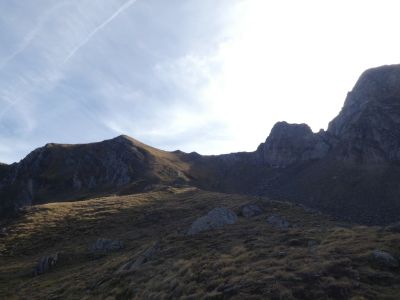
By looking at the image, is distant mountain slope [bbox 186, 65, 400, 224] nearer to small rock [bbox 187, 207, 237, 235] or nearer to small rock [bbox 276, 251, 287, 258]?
small rock [bbox 187, 207, 237, 235]

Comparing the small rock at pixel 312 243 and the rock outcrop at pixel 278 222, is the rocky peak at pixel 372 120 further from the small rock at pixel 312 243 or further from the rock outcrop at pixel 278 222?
the small rock at pixel 312 243

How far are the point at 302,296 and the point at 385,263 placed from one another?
20.9 feet

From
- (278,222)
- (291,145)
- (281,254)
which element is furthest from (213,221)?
(291,145)

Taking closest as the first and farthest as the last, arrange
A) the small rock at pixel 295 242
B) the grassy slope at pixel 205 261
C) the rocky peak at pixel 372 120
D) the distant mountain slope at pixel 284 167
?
the grassy slope at pixel 205 261 < the small rock at pixel 295 242 < the distant mountain slope at pixel 284 167 < the rocky peak at pixel 372 120

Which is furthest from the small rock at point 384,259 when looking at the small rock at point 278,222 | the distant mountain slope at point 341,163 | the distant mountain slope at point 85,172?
the distant mountain slope at point 85,172

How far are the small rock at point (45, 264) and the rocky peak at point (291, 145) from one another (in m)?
90.5

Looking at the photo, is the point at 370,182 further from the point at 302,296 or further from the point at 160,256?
the point at 302,296

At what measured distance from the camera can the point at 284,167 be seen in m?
128

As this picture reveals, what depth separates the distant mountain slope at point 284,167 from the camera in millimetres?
91375

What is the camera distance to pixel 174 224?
200 ft

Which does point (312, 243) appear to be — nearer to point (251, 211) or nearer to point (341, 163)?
point (251, 211)

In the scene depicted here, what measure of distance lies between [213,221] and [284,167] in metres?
84.4

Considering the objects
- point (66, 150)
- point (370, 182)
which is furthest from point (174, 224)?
point (66, 150)

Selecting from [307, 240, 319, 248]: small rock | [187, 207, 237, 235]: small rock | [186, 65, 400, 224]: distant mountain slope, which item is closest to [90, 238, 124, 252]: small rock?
[187, 207, 237, 235]: small rock
